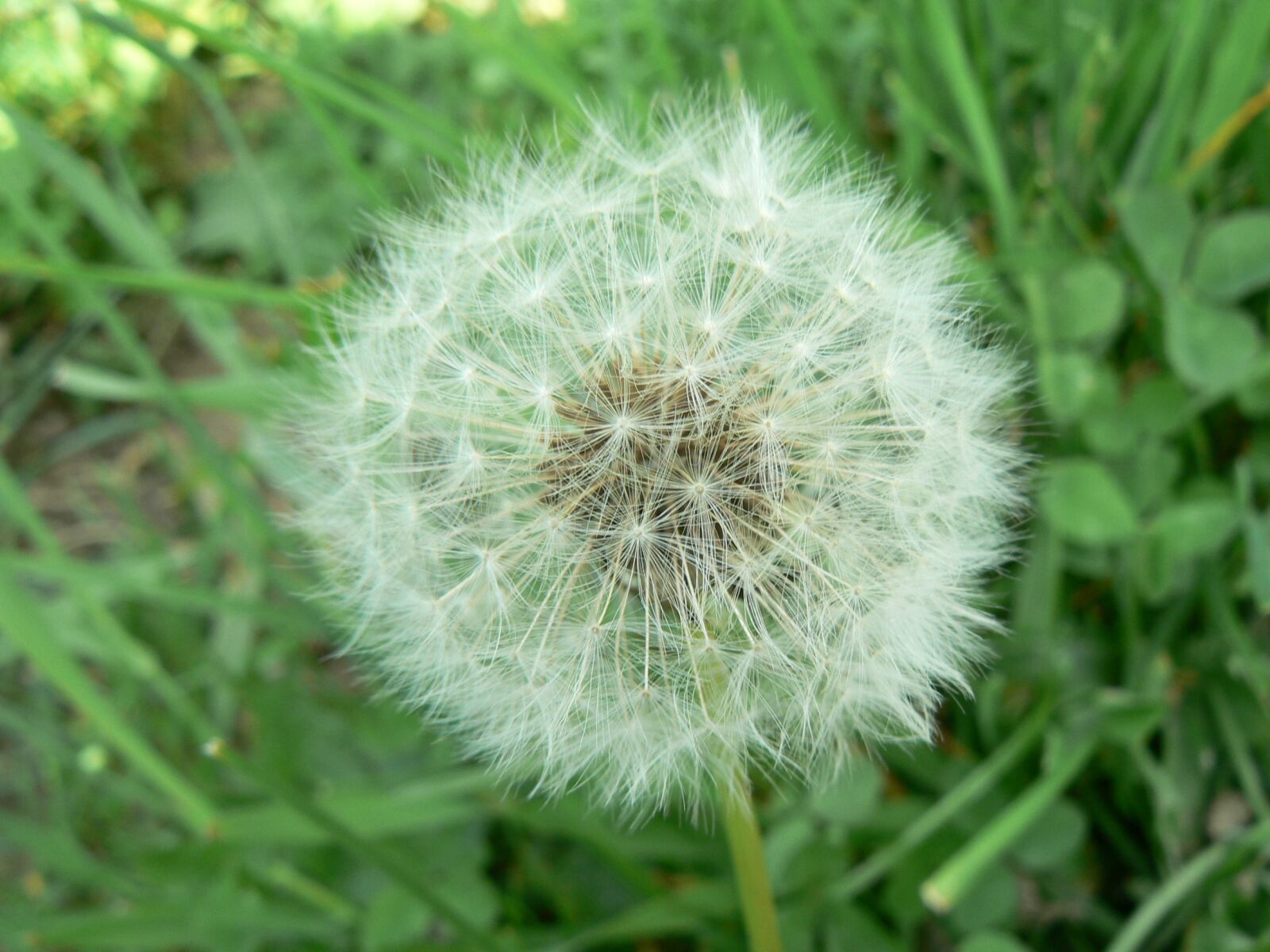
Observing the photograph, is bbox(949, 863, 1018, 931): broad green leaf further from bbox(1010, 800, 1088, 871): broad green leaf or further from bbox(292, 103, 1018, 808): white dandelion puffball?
bbox(292, 103, 1018, 808): white dandelion puffball

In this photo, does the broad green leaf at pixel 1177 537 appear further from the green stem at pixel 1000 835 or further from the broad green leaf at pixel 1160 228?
the broad green leaf at pixel 1160 228

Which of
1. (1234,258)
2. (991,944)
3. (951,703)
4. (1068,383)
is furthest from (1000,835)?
(1234,258)

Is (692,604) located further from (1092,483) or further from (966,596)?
(1092,483)

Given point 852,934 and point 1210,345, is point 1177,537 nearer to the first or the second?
point 1210,345

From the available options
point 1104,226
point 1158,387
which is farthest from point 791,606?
point 1104,226

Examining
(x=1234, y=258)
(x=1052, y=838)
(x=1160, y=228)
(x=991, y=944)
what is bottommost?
(x=991, y=944)

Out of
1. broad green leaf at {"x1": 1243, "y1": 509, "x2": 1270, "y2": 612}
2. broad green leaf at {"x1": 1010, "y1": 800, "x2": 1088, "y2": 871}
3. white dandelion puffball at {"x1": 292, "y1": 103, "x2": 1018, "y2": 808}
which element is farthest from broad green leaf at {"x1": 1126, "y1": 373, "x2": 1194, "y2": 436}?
broad green leaf at {"x1": 1010, "y1": 800, "x2": 1088, "y2": 871}
